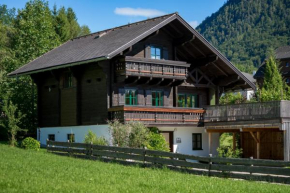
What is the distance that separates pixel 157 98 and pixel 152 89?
0.83m

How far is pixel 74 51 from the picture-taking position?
34.2 metres

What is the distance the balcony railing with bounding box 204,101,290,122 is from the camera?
2820cm

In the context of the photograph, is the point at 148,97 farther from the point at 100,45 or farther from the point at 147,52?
the point at 100,45

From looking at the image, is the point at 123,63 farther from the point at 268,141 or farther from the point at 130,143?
the point at 268,141

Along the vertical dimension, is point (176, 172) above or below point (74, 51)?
below

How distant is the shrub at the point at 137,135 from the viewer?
27.6 m

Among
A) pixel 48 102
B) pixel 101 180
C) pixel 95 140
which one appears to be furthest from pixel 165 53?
Result: pixel 101 180

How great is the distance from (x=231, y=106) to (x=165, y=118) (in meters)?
4.07

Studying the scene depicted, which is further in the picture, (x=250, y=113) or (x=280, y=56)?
(x=280, y=56)

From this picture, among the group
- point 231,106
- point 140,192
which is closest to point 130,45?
point 231,106

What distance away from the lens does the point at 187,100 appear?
122 ft

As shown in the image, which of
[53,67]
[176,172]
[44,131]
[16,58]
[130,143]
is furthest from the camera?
[16,58]

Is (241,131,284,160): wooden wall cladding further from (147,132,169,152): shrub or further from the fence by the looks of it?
the fence

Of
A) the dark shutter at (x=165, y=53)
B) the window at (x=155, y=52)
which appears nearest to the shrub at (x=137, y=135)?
the window at (x=155, y=52)
